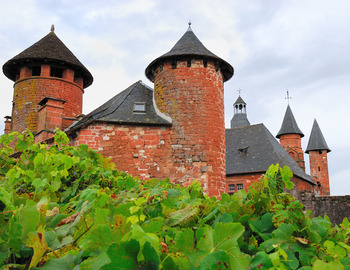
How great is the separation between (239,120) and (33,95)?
4012cm

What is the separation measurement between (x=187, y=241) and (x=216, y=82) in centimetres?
1494

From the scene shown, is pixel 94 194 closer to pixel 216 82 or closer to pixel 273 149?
pixel 216 82

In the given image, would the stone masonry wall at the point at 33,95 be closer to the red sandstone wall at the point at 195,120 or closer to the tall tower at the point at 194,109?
the tall tower at the point at 194,109

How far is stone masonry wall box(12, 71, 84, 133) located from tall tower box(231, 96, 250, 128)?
3816 centimetres

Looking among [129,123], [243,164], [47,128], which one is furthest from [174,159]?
[243,164]

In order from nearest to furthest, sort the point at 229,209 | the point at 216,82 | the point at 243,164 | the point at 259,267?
the point at 259,267, the point at 229,209, the point at 216,82, the point at 243,164

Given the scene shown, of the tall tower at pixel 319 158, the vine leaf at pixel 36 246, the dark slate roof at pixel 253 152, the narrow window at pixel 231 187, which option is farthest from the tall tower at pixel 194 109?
the tall tower at pixel 319 158

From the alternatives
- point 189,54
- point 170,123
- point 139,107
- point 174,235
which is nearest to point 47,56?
point 139,107

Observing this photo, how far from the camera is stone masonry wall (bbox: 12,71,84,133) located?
840 inches

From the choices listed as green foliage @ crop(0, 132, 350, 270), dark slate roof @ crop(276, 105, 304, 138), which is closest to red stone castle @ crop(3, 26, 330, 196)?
green foliage @ crop(0, 132, 350, 270)

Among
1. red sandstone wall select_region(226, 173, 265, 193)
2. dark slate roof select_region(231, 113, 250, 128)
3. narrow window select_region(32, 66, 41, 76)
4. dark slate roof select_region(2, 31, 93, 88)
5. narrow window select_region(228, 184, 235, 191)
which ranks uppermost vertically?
dark slate roof select_region(231, 113, 250, 128)

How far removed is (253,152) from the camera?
3203 centimetres

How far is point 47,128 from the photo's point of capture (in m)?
16.7

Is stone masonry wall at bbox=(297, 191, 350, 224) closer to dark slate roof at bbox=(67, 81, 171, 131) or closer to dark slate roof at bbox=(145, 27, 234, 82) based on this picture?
dark slate roof at bbox=(145, 27, 234, 82)
